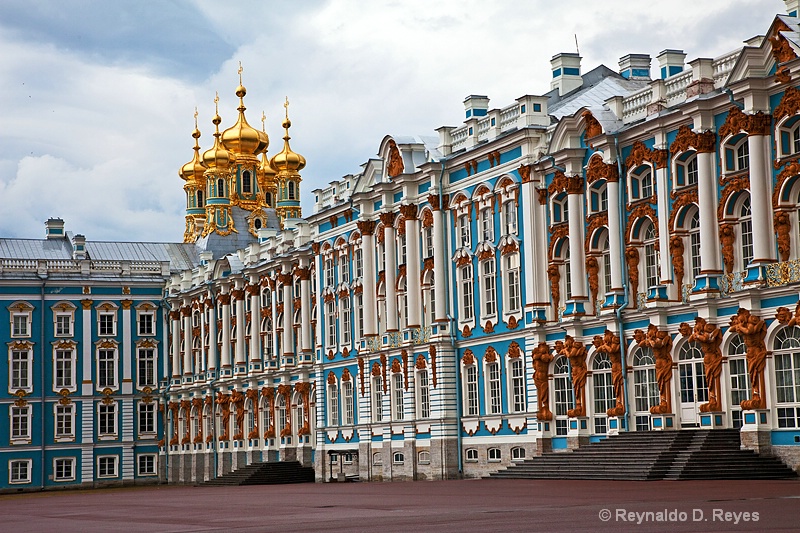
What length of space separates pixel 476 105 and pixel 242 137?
4142cm

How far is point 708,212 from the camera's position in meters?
36.7

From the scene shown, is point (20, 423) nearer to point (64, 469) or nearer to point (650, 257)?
point (64, 469)

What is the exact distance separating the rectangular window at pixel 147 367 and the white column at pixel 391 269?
106 feet

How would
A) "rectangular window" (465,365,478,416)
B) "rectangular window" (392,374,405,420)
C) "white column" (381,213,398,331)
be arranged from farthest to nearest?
"white column" (381,213,398,331) < "rectangular window" (392,374,405,420) < "rectangular window" (465,365,478,416)

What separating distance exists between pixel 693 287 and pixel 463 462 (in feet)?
44.2

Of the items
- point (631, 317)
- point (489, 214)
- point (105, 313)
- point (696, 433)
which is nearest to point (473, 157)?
point (489, 214)

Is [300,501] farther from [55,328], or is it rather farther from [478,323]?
[55,328]

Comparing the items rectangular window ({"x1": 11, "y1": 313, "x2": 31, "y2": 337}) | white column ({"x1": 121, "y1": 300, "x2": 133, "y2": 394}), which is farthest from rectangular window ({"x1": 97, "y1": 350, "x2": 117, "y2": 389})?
rectangular window ({"x1": 11, "y1": 313, "x2": 31, "y2": 337})

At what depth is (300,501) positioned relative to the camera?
103ft

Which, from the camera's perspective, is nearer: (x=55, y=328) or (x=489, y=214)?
(x=489, y=214)

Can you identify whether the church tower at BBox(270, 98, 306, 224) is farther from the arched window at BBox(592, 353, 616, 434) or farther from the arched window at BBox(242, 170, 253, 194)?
the arched window at BBox(592, 353, 616, 434)

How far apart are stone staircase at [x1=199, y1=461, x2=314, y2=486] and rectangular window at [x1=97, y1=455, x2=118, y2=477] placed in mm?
19184

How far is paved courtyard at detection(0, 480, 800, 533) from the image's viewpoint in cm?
1827

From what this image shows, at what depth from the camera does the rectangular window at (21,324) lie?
255 ft
